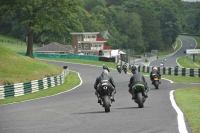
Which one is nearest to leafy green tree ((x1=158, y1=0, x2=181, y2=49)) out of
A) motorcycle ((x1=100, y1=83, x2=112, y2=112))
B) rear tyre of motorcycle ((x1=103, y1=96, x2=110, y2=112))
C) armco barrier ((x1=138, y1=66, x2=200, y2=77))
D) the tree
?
the tree

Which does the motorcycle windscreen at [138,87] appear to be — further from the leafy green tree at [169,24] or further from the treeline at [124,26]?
the leafy green tree at [169,24]

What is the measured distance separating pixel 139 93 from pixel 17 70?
24.7 metres

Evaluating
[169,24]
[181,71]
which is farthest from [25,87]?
[169,24]

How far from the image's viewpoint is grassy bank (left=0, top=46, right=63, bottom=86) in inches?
1478

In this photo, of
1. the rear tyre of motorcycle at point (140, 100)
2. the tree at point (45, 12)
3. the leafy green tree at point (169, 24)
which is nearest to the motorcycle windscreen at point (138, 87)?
the rear tyre of motorcycle at point (140, 100)

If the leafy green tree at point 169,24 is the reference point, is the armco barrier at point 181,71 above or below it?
below

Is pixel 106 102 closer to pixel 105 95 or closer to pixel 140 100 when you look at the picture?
pixel 105 95

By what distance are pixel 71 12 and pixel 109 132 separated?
4957 centimetres

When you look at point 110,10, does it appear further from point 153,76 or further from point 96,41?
point 153,76

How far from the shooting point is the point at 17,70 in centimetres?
4072

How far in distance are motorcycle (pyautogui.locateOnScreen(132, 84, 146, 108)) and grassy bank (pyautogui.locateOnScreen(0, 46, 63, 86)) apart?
1861cm

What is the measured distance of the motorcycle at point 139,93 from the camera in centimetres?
1723

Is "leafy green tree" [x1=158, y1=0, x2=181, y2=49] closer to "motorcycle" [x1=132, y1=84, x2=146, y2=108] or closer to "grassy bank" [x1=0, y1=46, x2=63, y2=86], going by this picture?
"grassy bank" [x1=0, y1=46, x2=63, y2=86]

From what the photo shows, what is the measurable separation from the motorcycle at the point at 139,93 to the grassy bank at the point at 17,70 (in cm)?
1861
